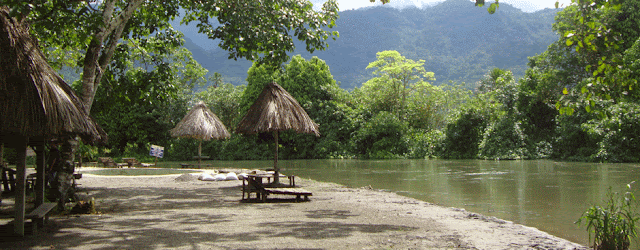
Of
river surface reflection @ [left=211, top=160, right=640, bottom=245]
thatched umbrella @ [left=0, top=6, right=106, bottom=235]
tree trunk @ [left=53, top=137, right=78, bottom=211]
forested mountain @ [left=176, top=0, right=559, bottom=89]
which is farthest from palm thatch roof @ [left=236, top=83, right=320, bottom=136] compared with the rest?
forested mountain @ [left=176, top=0, right=559, bottom=89]

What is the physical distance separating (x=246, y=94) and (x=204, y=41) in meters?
154

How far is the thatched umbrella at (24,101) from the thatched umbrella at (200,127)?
44.3ft

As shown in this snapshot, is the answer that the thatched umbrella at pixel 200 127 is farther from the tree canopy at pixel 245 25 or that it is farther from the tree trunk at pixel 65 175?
the tree trunk at pixel 65 175

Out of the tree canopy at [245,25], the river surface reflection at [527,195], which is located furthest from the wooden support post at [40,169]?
the river surface reflection at [527,195]

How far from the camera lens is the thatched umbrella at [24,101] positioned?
16.3 feet

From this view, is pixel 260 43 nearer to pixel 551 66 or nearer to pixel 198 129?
pixel 198 129

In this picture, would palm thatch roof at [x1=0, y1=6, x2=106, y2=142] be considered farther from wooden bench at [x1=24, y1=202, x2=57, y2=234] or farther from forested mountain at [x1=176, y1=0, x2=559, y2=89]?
forested mountain at [x1=176, y1=0, x2=559, y2=89]

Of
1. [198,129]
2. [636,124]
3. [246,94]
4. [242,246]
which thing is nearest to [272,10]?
[242,246]

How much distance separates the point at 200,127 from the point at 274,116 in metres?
9.09

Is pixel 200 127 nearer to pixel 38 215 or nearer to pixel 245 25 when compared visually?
pixel 245 25

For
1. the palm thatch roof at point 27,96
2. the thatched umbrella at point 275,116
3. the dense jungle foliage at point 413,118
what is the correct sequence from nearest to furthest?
the palm thatch roof at point 27,96 < the thatched umbrella at point 275,116 < the dense jungle foliage at point 413,118

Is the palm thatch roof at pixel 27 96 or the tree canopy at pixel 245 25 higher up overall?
the tree canopy at pixel 245 25

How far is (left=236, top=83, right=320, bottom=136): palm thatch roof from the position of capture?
11.0 m

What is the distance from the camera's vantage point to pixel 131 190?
1126 centimetres
